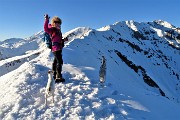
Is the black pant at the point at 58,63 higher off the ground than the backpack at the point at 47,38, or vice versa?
the backpack at the point at 47,38

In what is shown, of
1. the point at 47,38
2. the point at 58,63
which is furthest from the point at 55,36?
the point at 58,63

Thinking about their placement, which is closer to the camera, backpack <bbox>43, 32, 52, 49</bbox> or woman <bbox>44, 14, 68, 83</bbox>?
woman <bbox>44, 14, 68, 83</bbox>

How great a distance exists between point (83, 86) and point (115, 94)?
1.69m

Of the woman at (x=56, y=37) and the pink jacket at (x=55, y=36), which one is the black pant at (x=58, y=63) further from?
the pink jacket at (x=55, y=36)

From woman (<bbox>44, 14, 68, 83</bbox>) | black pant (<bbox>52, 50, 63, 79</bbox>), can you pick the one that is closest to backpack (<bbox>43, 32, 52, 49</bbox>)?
woman (<bbox>44, 14, 68, 83</bbox>)

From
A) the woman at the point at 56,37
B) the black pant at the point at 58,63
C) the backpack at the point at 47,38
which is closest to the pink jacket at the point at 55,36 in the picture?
the woman at the point at 56,37

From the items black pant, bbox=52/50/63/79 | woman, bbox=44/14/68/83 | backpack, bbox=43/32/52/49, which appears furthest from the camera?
black pant, bbox=52/50/63/79

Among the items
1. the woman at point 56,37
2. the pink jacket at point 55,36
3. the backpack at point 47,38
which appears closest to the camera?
the pink jacket at point 55,36

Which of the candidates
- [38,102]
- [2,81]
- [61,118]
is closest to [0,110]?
[38,102]

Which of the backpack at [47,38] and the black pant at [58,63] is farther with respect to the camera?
the black pant at [58,63]

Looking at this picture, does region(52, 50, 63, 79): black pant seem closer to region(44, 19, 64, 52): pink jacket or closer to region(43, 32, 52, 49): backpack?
region(44, 19, 64, 52): pink jacket

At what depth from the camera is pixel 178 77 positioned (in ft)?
375

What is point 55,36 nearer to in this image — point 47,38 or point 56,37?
point 56,37

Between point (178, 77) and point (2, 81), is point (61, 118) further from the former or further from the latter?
point (178, 77)
